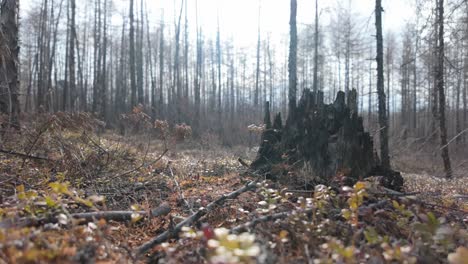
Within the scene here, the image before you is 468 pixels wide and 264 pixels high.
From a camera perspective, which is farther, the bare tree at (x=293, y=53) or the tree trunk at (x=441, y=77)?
the bare tree at (x=293, y=53)

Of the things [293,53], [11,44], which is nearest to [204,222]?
[11,44]

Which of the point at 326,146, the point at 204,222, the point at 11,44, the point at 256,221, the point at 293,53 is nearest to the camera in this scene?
the point at 256,221

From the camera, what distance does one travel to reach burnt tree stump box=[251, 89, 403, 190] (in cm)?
459

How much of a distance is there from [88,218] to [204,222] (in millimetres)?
927

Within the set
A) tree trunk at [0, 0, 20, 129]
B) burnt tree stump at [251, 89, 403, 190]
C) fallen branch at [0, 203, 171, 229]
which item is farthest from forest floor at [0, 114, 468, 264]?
tree trunk at [0, 0, 20, 129]

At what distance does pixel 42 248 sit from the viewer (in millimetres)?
1694

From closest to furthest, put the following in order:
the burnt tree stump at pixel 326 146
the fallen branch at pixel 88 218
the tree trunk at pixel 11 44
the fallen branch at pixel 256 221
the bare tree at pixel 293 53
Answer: the fallen branch at pixel 88 218 < the fallen branch at pixel 256 221 < the burnt tree stump at pixel 326 146 < the tree trunk at pixel 11 44 < the bare tree at pixel 293 53

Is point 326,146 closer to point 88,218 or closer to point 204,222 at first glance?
point 204,222

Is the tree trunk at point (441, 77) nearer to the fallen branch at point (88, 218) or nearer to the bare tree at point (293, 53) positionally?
the bare tree at point (293, 53)

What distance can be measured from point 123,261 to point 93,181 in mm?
2253

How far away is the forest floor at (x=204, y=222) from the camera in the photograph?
5.26 ft

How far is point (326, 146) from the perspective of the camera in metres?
5.02

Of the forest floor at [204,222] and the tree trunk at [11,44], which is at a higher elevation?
the tree trunk at [11,44]

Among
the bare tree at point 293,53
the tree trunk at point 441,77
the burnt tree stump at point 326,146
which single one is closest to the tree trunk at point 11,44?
the burnt tree stump at point 326,146
